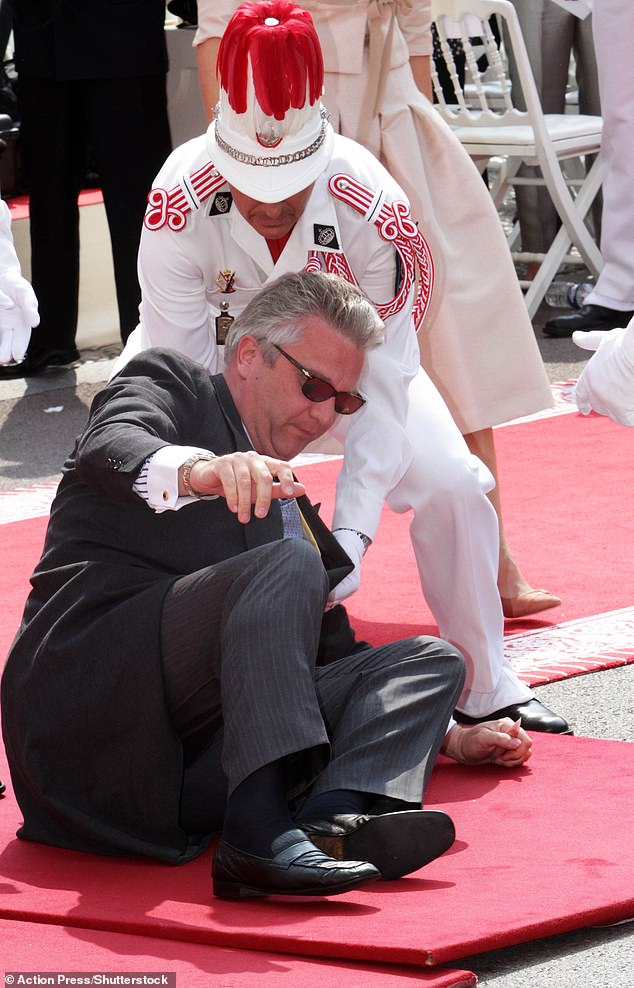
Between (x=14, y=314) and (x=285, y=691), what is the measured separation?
1.22 m

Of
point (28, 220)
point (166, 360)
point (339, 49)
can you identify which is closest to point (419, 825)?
point (166, 360)

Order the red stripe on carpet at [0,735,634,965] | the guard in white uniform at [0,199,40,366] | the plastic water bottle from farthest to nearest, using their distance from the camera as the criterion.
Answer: the plastic water bottle
the guard in white uniform at [0,199,40,366]
the red stripe on carpet at [0,735,634,965]

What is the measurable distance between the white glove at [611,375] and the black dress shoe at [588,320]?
13.3 feet

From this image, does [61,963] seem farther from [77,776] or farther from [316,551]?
[316,551]

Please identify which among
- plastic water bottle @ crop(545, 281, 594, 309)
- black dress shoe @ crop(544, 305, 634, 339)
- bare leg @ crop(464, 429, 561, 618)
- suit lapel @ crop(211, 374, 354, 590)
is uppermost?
suit lapel @ crop(211, 374, 354, 590)

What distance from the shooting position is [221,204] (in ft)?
10.8

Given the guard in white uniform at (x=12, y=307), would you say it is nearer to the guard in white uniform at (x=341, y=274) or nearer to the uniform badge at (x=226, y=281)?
the guard in white uniform at (x=341, y=274)

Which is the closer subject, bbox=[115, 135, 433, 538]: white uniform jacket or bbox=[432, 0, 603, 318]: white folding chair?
bbox=[115, 135, 433, 538]: white uniform jacket

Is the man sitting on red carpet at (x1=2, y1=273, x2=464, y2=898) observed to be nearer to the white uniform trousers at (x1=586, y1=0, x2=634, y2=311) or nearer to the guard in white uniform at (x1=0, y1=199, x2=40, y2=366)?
the guard in white uniform at (x1=0, y1=199, x2=40, y2=366)

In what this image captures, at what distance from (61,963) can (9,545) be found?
2590 millimetres

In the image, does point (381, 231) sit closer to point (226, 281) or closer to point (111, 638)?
point (226, 281)

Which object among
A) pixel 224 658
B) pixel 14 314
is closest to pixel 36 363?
pixel 14 314

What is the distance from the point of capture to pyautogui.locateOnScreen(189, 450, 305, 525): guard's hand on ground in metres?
2.36

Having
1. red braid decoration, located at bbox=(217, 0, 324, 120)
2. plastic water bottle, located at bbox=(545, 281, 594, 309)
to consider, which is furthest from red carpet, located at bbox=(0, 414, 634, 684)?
plastic water bottle, located at bbox=(545, 281, 594, 309)
